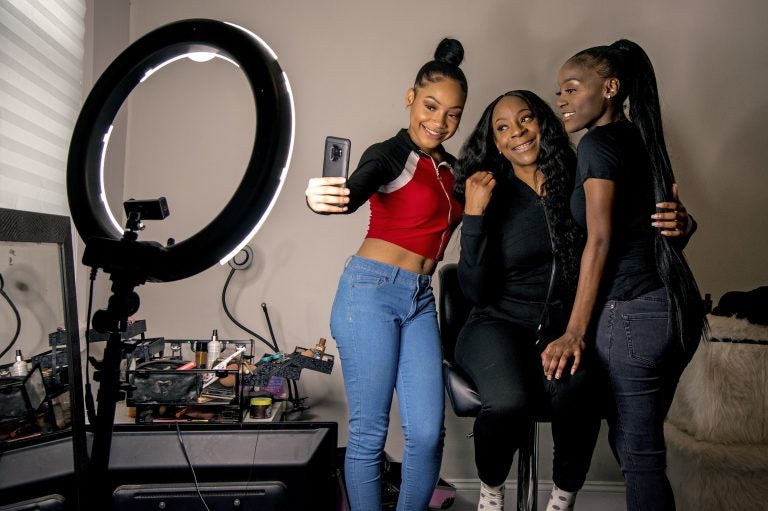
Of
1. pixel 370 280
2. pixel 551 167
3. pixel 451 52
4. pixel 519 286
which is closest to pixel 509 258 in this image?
pixel 519 286

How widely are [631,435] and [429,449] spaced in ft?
1.36

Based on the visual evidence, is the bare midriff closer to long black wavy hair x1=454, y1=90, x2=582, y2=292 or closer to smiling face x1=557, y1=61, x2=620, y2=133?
long black wavy hair x1=454, y1=90, x2=582, y2=292

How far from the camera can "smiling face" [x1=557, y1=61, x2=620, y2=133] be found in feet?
4.26

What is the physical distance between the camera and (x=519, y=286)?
4.58 feet

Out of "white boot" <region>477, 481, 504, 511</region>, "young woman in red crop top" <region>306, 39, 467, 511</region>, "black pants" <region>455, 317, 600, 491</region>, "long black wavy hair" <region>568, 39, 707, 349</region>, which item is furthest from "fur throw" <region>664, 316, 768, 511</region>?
"young woman in red crop top" <region>306, 39, 467, 511</region>

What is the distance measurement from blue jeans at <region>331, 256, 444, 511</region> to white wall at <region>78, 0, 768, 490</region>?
2.82 ft

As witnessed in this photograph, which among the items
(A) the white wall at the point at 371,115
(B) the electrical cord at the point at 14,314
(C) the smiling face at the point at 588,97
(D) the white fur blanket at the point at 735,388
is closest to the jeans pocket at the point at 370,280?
(C) the smiling face at the point at 588,97

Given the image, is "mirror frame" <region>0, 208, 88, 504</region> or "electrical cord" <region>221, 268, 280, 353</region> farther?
"electrical cord" <region>221, 268, 280, 353</region>

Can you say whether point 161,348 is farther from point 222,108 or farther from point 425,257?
point 222,108

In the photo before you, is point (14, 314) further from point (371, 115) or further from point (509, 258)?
point (371, 115)

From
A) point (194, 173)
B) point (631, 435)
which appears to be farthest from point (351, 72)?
point (631, 435)

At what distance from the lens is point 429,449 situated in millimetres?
1258

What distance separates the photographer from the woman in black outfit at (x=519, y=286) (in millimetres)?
1221

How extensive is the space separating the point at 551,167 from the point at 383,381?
26.3 inches
